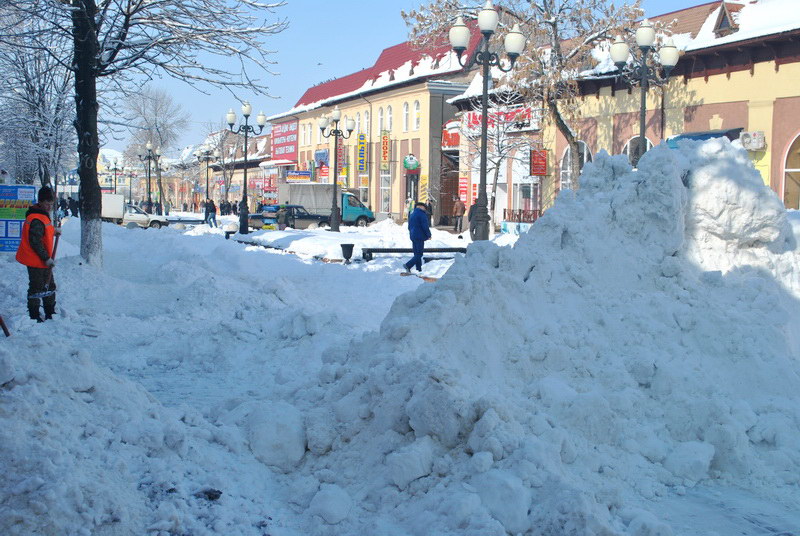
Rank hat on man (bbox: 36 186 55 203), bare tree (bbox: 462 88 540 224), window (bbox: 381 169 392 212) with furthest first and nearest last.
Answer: window (bbox: 381 169 392 212) → bare tree (bbox: 462 88 540 224) → hat on man (bbox: 36 186 55 203)

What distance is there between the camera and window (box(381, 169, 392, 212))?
4906 cm

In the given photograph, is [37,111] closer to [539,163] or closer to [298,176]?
[539,163]

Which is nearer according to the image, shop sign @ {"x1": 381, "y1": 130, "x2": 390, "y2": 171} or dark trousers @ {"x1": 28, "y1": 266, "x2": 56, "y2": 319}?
dark trousers @ {"x1": 28, "y1": 266, "x2": 56, "y2": 319}

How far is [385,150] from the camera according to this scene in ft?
158

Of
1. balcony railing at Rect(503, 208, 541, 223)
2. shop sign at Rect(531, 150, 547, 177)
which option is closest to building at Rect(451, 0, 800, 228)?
shop sign at Rect(531, 150, 547, 177)

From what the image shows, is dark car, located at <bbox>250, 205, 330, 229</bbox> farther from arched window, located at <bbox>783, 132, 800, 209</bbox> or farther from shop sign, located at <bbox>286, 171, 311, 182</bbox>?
arched window, located at <bbox>783, 132, 800, 209</bbox>

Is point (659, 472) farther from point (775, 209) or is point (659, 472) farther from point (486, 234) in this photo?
point (486, 234)

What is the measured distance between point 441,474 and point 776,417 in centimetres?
261

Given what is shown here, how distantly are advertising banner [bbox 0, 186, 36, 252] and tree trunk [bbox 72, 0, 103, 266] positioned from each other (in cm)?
248

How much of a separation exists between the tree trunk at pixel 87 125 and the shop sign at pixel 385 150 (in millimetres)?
34658

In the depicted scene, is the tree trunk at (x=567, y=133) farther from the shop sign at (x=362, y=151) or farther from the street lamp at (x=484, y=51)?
the shop sign at (x=362, y=151)

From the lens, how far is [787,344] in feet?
20.1

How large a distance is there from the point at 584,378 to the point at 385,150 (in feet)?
143

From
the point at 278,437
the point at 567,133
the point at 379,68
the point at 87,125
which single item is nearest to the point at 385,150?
the point at 379,68
